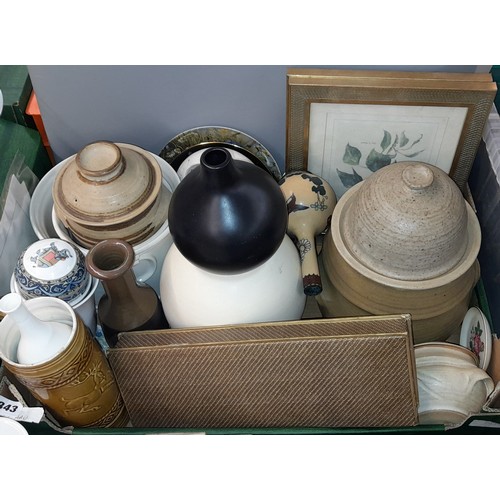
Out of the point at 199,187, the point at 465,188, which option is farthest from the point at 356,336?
the point at 465,188

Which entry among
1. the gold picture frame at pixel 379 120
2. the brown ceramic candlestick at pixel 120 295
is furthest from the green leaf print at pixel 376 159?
the brown ceramic candlestick at pixel 120 295

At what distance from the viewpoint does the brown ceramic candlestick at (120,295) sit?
862 mm

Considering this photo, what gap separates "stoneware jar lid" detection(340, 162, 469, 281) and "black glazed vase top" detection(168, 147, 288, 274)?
0.18 metres

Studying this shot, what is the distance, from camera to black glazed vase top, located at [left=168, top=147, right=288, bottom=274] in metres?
0.75

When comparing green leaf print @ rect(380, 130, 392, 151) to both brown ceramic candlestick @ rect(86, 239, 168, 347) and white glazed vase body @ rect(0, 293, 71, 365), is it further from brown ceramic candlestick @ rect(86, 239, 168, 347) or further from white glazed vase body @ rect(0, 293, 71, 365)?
white glazed vase body @ rect(0, 293, 71, 365)

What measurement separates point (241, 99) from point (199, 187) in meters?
0.37

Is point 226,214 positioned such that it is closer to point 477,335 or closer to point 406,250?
point 406,250

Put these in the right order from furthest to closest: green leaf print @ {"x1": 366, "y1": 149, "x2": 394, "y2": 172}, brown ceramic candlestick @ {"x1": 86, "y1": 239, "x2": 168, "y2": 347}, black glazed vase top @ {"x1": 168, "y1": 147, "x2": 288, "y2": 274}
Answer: green leaf print @ {"x1": 366, "y1": 149, "x2": 394, "y2": 172} < brown ceramic candlestick @ {"x1": 86, "y1": 239, "x2": 168, "y2": 347} < black glazed vase top @ {"x1": 168, "y1": 147, "x2": 288, "y2": 274}

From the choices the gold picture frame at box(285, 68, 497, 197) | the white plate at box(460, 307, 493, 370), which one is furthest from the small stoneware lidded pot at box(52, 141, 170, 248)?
the white plate at box(460, 307, 493, 370)

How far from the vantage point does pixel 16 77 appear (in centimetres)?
117

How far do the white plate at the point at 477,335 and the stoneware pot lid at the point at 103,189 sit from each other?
59 centimetres

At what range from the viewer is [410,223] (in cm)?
88

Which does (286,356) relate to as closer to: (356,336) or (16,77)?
(356,336)

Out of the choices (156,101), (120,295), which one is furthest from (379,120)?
(120,295)
